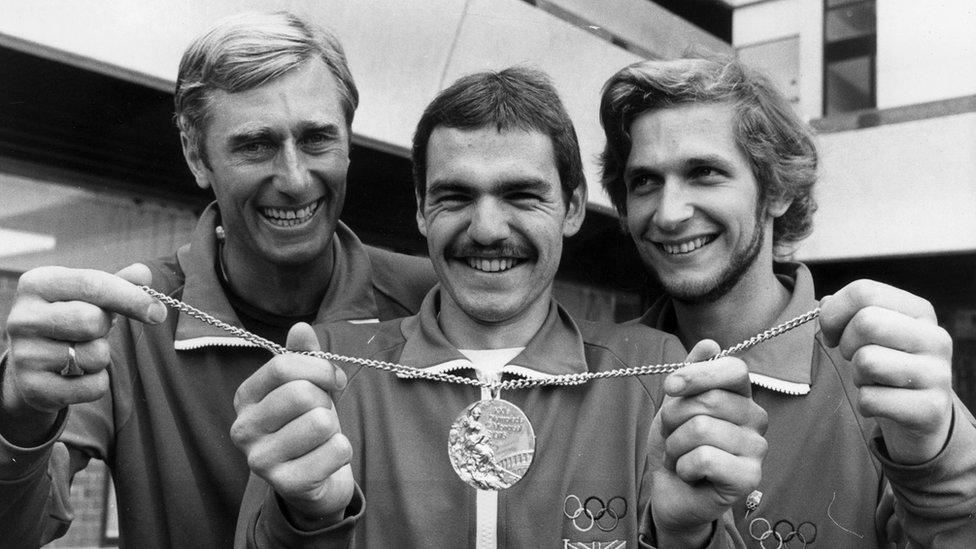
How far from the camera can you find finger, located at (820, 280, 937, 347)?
4.59ft

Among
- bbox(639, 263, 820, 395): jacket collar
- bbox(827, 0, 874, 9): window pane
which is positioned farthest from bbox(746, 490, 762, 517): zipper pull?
bbox(827, 0, 874, 9): window pane

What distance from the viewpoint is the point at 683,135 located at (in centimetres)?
227

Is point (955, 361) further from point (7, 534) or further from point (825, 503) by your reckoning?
point (7, 534)

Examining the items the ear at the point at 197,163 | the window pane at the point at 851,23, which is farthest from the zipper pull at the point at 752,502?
the window pane at the point at 851,23

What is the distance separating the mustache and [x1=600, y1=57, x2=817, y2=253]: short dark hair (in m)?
0.66

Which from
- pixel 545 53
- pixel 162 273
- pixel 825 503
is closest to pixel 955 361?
pixel 545 53

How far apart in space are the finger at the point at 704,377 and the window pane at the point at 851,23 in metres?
3.82

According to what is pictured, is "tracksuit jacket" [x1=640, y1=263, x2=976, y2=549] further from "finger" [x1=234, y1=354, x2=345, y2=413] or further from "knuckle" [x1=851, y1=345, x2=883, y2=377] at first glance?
"finger" [x1=234, y1=354, x2=345, y2=413]

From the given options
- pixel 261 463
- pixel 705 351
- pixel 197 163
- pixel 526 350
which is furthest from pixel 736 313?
pixel 197 163

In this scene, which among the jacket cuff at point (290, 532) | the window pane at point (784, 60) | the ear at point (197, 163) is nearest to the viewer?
the jacket cuff at point (290, 532)

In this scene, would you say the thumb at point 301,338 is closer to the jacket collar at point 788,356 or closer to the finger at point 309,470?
the finger at point 309,470

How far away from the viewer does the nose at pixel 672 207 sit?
86.6 inches

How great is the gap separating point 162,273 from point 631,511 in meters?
1.33

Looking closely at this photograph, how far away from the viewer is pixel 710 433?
1.39m
